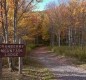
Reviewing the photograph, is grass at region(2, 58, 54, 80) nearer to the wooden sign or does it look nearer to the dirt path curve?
the dirt path curve

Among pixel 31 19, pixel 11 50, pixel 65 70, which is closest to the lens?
pixel 11 50

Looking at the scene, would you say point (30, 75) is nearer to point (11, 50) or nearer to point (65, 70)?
point (11, 50)

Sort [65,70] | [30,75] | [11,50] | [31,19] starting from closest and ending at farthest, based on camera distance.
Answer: [11,50] → [30,75] → [65,70] → [31,19]

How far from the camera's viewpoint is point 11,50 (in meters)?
14.1

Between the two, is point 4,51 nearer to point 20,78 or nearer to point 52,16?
point 20,78

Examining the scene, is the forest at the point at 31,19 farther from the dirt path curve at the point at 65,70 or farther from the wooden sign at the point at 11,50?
the dirt path curve at the point at 65,70

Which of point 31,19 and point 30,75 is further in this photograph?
point 31,19

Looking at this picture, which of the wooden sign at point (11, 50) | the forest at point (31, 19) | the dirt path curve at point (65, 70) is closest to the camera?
the wooden sign at point (11, 50)

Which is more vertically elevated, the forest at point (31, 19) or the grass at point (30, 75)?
the forest at point (31, 19)

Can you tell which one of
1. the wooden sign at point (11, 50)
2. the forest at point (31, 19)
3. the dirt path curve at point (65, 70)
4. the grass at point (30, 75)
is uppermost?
the forest at point (31, 19)

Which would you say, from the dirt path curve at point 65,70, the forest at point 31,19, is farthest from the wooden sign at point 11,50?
the dirt path curve at point 65,70

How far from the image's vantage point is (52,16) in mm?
48250

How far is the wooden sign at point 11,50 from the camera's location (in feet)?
45.5

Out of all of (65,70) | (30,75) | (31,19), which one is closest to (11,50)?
(30,75)
